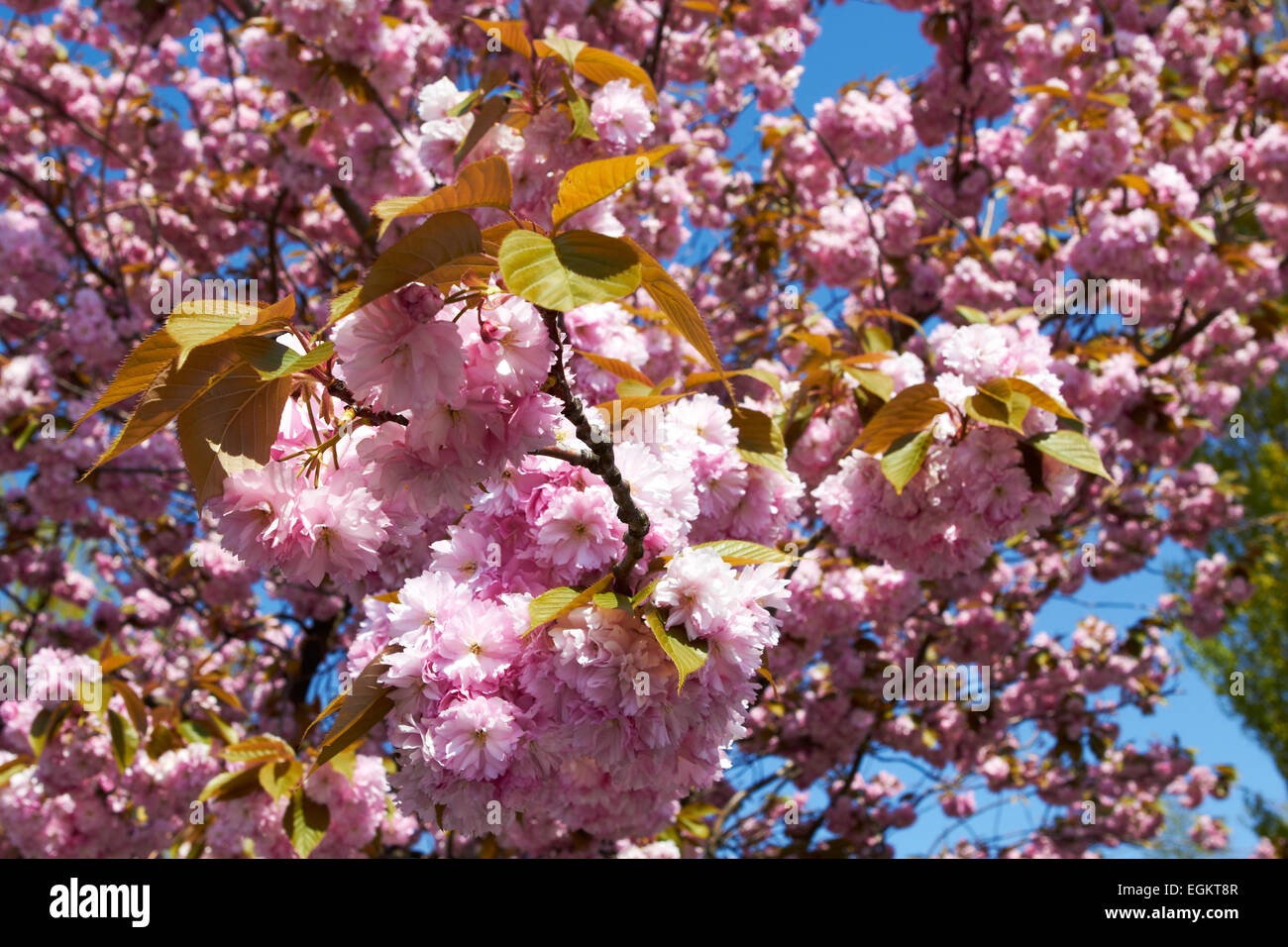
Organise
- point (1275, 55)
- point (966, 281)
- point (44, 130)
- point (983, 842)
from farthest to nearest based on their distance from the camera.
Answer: point (983, 842) < point (44, 130) < point (1275, 55) < point (966, 281)

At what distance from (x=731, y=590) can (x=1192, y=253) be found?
354 cm

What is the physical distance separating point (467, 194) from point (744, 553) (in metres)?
0.60

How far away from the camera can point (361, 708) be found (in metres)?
1.19

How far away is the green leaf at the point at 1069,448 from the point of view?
1.66 metres

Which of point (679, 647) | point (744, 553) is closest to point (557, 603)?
point (679, 647)

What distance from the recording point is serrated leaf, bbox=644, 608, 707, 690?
3.33ft

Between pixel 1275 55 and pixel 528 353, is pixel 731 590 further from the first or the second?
pixel 1275 55

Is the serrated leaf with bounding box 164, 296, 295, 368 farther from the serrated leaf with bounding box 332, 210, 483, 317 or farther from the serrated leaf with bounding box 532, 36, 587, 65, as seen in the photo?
the serrated leaf with bounding box 532, 36, 587, 65

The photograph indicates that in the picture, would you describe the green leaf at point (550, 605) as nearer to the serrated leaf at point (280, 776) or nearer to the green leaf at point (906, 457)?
the green leaf at point (906, 457)

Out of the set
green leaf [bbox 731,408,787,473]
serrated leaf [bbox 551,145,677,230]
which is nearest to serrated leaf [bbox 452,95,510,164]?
green leaf [bbox 731,408,787,473]

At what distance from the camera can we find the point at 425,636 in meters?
1.14

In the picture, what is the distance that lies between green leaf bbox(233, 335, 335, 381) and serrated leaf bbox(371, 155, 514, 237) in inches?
6.0

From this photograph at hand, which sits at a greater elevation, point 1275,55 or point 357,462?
point 1275,55
